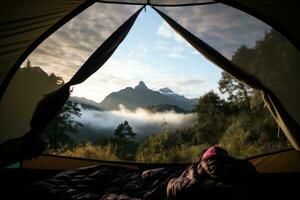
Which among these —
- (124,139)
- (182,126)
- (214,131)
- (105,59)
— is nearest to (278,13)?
(105,59)

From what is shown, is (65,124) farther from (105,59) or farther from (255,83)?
(255,83)

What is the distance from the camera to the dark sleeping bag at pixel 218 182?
8.29 ft

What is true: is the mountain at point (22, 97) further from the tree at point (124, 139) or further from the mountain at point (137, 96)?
the mountain at point (137, 96)

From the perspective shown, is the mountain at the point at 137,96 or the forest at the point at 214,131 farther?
the mountain at the point at 137,96

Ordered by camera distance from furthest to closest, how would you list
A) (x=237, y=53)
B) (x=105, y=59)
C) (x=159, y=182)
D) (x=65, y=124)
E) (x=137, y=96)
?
1. (x=137, y=96)
2. (x=65, y=124)
3. (x=237, y=53)
4. (x=105, y=59)
5. (x=159, y=182)

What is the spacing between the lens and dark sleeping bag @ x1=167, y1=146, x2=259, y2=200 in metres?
2.53

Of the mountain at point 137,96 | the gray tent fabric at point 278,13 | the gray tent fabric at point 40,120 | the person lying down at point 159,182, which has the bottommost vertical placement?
the person lying down at point 159,182

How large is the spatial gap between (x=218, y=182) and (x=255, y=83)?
5.47 ft

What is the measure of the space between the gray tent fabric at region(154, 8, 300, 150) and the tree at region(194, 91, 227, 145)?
5.87 m

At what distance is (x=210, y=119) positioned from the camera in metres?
10.8

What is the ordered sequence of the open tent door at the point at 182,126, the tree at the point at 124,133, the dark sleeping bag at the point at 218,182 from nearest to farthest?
the dark sleeping bag at the point at 218,182
the open tent door at the point at 182,126
the tree at the point at 124,133

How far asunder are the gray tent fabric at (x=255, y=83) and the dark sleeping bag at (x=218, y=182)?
1233 millimetres

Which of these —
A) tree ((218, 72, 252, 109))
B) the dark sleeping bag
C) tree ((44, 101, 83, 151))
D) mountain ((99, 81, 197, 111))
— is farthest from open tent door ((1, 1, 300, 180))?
mountain ((99, 81, 197, 111))

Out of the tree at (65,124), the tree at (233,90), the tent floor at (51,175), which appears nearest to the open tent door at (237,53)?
the tent floor at (51,175)
